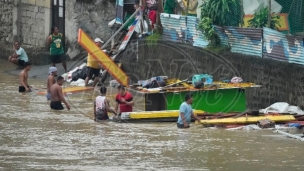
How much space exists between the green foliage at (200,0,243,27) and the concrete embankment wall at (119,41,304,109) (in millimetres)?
862

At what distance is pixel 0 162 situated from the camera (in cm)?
1659

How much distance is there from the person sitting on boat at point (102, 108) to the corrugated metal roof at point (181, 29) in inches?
184

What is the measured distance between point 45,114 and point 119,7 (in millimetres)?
8209

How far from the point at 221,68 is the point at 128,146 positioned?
19.7 feet

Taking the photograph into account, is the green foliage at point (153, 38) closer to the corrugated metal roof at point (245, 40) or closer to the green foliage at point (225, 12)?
the green foliage at point (225, 12)

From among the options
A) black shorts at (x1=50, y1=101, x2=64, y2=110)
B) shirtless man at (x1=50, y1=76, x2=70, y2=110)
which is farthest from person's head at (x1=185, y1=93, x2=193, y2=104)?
black shorts at (x1=50, y1=101, x2=64, y2=110)

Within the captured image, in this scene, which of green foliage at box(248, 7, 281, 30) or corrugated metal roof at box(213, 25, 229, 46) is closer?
green foliage at box(248, 7, 281, 30)

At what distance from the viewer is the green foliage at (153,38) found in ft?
88.2

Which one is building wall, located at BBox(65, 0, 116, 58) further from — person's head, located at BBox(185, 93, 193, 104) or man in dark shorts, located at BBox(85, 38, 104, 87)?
person's head, located at BBox(185, 93, 193, 104)

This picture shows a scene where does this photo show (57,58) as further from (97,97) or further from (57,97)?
(97,97)

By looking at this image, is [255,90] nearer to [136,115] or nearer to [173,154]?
[136,115]

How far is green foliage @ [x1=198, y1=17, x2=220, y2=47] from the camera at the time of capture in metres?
24.3

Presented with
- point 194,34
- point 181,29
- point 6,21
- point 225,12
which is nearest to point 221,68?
point 225,12

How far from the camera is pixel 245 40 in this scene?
76.2 feet
